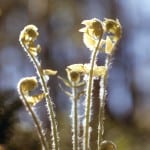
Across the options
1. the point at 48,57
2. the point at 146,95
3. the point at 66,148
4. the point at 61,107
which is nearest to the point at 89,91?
the point at 66,148

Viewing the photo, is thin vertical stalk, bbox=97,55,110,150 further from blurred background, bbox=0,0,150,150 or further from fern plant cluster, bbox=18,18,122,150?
blurred background, bbox=0,0,150,150

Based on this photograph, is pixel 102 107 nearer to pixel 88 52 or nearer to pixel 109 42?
pixel 109 42

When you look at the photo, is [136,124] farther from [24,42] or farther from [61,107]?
[24,42]

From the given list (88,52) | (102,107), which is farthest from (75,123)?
(88,52)

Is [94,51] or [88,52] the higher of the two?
[94,51]

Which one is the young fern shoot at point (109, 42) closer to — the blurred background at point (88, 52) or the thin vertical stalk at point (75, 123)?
the thin vertical stalk at point (75, 123)

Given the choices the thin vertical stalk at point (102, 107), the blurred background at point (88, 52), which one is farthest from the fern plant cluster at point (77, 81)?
the blurred background at point (88, 52)

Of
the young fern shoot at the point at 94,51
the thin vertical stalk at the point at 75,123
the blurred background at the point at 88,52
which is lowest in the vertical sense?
the blurred background at the point at 88,52

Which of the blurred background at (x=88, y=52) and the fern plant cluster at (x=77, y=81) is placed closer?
the fern plant cluster at (x=77, y=81)
